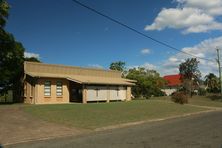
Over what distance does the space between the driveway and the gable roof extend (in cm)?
1596

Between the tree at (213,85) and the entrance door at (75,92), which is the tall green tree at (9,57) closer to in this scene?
the entrance door at (75,92)

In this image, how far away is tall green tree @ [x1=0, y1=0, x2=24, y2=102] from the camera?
3362 centimetres

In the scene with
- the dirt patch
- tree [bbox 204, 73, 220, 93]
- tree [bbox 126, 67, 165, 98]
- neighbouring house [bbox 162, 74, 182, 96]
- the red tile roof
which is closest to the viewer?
the dirt patch

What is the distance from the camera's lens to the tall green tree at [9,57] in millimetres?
33625

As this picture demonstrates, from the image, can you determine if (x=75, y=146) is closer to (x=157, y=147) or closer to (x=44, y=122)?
(x=157, y=147)

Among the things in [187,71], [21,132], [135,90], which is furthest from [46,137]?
[187,71]

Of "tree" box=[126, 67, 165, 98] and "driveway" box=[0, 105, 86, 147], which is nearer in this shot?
"driveway" box=[0, 105, 86, 147]

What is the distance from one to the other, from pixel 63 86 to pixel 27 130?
22761 mm

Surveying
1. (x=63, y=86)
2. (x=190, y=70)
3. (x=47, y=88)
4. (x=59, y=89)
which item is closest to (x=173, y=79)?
(x=190, y=70)

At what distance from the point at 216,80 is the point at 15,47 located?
202 ft

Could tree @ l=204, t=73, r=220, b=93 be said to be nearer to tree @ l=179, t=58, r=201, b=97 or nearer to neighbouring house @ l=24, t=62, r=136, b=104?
tree @ l=179, t=58, r=201, b=97

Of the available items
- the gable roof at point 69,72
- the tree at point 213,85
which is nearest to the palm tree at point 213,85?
the tree at point 213,85

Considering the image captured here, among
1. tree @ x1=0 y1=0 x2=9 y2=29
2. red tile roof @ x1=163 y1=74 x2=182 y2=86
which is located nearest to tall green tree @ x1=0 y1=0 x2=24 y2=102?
tree @ x1=0 y1=0 x2=9 y2=29

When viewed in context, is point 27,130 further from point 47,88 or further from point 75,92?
point 75,92
